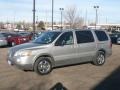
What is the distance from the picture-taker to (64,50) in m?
11.4

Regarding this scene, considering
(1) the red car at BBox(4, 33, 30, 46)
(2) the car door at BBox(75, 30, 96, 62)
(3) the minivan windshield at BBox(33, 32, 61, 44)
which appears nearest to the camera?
(3) the minivan windshield at BBox(33, 32, 61, 44)

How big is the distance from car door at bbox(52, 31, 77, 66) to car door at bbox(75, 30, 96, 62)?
1.17ft

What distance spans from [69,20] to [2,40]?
49449 millimetres

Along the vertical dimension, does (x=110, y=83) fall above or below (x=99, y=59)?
below

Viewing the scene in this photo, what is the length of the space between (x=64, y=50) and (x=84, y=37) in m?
1.49

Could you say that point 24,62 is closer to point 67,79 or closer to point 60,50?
point 60,50

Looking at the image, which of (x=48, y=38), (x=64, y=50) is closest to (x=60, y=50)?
(x=64, y=50)

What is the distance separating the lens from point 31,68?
10.6 m

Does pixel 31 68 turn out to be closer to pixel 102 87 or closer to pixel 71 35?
pixel 71 35

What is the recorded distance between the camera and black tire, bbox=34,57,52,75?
10.7 metres

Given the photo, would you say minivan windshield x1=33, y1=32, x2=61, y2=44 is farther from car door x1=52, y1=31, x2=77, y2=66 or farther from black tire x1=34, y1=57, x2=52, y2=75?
black tire x1=34, y1=57, x2=52, y2=75

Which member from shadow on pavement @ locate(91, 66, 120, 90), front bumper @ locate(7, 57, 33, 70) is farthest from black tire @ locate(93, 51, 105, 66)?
front bumper @ locate(7, 57, 33, 70)

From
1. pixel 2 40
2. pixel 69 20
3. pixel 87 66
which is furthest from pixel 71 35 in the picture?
pixel 69 20

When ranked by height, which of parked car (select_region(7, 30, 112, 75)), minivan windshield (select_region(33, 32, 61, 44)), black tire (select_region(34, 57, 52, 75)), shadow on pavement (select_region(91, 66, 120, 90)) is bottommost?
shadow on pavement (select_region(91, 66, 120, 90))
